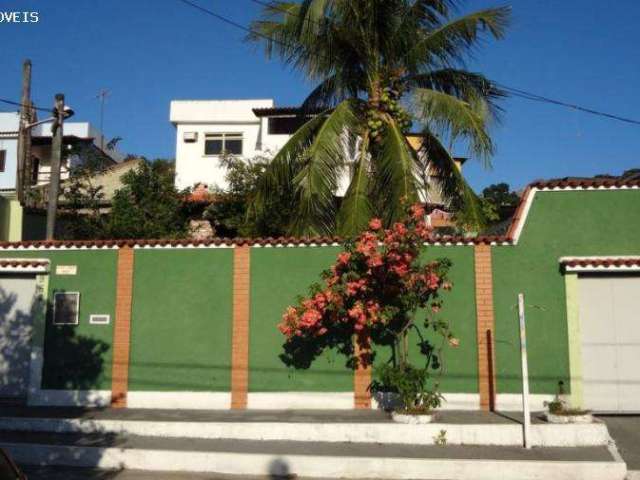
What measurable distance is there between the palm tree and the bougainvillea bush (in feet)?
5.50

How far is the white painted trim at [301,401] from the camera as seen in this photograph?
34.6 feet

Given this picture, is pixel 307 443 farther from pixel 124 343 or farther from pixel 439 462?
pixel 124 343

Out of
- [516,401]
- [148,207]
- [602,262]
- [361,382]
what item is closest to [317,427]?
[361,382]

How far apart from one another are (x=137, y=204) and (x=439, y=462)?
13.2 metres

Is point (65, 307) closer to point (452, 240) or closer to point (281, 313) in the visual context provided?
point (281, 313)

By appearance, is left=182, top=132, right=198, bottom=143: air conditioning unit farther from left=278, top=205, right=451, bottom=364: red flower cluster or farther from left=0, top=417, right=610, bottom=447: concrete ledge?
left=0, top=417, right=610, bottom=447: concrete ledge

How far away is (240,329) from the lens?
428 inches

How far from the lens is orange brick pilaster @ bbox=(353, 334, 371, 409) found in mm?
10531

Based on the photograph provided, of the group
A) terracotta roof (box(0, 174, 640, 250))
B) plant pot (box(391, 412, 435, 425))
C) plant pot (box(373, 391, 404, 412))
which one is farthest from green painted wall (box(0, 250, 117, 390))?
plant pot (box(391, 412, 435, 425))

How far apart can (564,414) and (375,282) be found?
337cm

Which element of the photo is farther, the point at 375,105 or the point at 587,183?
the point at 375,105

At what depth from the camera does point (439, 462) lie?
7.89 metres

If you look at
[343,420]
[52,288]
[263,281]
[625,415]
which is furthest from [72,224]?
[625,415]

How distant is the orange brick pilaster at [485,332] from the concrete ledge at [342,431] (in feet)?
4.98
